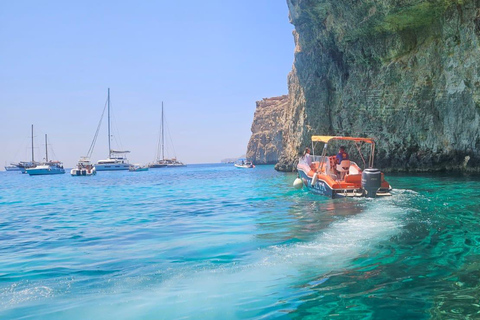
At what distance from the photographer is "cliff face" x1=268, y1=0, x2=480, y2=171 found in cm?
2633

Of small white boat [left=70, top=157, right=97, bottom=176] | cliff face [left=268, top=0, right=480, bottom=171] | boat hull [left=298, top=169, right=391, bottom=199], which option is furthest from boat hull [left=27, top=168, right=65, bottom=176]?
boat hull [left=298, top=169, right=391, bottom=199]

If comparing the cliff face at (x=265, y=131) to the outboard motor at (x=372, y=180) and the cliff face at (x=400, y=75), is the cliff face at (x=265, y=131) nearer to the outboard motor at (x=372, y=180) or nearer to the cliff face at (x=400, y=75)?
the cliff face at (x=400, y=75)

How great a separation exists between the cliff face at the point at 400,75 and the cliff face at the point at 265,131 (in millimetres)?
70479

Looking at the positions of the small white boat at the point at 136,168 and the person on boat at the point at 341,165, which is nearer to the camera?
the person on boat at the point at 341,165

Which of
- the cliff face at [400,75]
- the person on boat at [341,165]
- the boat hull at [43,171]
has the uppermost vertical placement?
the cliff face at [400,75]

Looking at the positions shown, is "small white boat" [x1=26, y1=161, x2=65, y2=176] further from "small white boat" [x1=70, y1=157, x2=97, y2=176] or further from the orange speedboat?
the orange speedboat

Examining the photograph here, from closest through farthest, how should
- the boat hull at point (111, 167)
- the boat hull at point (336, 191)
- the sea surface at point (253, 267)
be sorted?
the sea surface at point (253, 267) → the boat hull at point (336, 191) → the boat hull at point (111, 167)

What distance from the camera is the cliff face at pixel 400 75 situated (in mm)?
26328

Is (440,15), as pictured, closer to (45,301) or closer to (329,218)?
(329,218)

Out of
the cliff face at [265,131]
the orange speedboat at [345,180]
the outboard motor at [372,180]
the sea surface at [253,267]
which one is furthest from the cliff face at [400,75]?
the cliff face at [265,131]

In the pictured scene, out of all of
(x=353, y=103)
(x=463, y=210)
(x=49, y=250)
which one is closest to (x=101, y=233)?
(x=49, y=250)

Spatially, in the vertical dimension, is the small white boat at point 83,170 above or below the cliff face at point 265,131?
below

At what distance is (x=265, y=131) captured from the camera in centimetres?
11781

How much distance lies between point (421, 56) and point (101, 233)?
2946 centimetres
